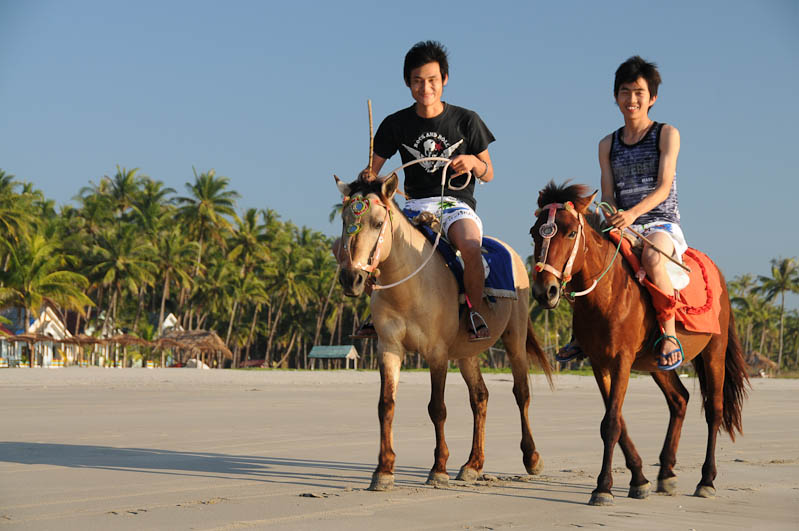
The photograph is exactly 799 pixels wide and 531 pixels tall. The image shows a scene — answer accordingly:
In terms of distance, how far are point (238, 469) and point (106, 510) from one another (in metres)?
2.06

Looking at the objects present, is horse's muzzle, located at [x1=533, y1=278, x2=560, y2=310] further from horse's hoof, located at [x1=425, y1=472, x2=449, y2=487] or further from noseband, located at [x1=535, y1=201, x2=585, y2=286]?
horse's hoof, located at [x1=425, y1=472, x2=449, y2=487]

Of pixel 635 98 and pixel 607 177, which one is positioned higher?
pixel 635 98

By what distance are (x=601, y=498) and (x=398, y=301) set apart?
80.7 inches

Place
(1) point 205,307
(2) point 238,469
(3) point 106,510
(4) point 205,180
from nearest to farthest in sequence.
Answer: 1. (3) point 106,510
2. (2) point 238,469
3. (4) point 205,180
4. (1) point 205,307

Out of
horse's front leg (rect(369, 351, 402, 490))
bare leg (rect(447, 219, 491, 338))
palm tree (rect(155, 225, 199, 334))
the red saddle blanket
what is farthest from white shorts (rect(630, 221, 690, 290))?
palm tree (rect(155, 225, 199, 334))

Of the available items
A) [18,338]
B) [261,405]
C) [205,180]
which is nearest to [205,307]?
[205,180]

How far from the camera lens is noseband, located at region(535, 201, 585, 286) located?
5.39 metres

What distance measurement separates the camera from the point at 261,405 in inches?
583

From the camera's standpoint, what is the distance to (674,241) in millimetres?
6469

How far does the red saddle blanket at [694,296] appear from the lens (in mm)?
6117

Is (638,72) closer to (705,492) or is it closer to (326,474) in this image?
(705,492)

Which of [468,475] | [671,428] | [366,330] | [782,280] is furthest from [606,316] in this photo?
[782,280]

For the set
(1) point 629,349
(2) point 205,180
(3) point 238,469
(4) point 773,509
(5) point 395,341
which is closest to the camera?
(4) point 773,509

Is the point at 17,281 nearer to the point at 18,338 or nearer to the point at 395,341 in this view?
the point at 18,338
